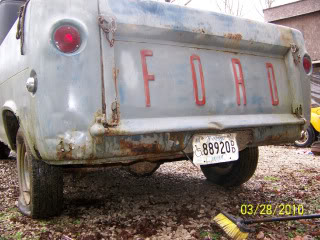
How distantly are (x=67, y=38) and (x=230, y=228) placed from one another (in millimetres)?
1438

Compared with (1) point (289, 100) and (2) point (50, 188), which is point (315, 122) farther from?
(2) point (50, 188)

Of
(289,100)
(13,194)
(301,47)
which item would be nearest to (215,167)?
(289,100)

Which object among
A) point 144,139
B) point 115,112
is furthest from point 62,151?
point 144,139

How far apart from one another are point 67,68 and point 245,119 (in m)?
1.18

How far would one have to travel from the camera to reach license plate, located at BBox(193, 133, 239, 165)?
1924 mm

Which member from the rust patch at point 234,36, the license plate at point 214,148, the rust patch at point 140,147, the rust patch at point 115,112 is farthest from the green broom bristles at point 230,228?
the rust patch at point 234,36

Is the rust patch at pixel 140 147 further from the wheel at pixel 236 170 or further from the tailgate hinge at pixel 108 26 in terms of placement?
the wheel at pixel 236 170

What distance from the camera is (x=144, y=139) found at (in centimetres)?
175

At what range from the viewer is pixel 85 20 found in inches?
65.9

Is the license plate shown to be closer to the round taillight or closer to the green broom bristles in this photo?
the green broom bristles
